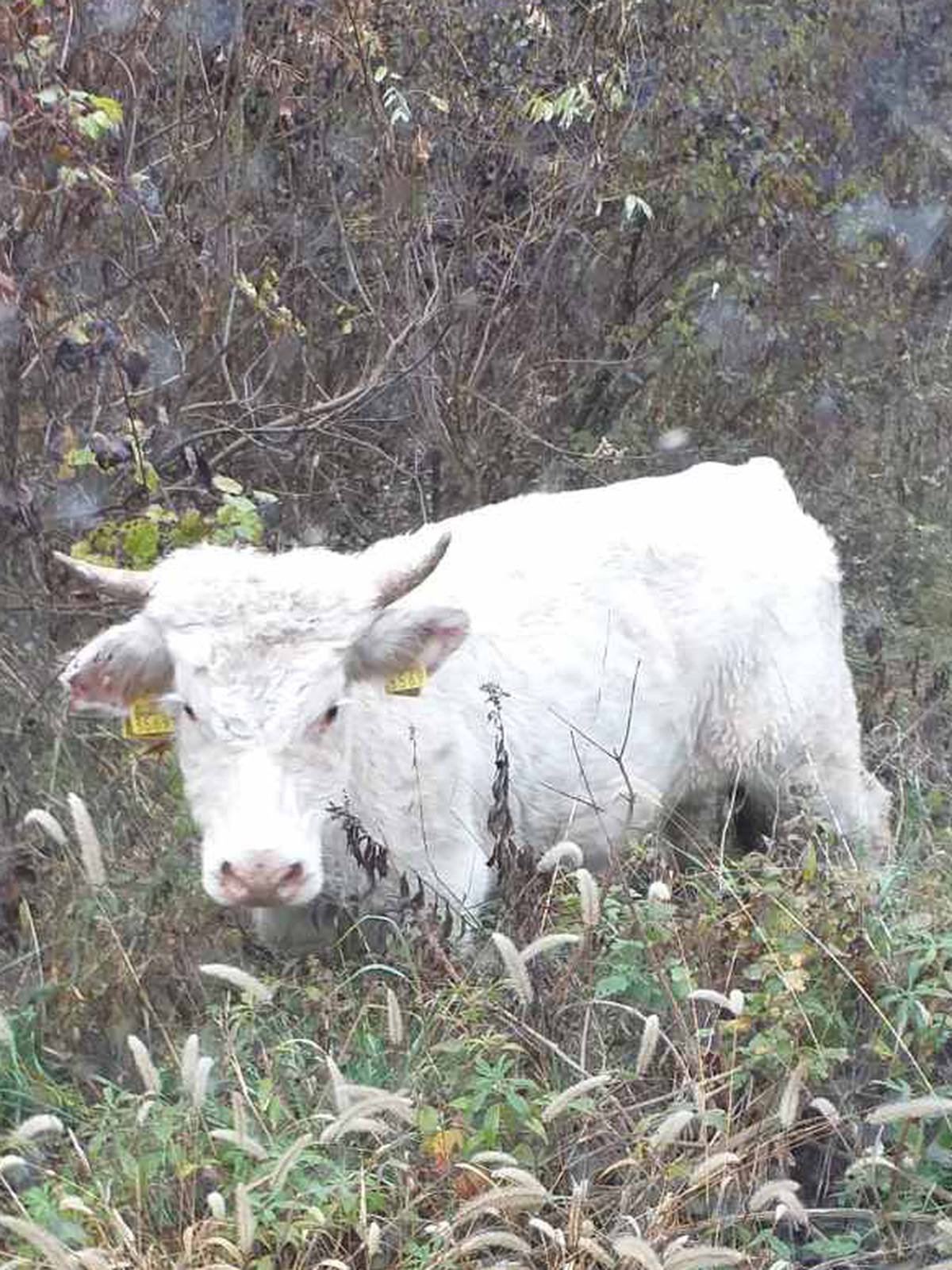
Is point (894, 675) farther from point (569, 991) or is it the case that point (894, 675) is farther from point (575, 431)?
point (569, 991)

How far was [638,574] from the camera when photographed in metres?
6.64

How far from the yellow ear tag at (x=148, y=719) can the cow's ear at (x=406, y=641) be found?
1.68 ft

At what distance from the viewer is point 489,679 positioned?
20.1 feet

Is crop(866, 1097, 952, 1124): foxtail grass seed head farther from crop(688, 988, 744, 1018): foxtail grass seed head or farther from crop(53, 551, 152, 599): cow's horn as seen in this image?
crop(53, 551, 152, 599): cow's horn

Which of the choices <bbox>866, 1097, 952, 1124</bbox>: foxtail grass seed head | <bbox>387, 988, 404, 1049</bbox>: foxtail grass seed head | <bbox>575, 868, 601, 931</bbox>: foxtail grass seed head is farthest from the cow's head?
<bbox>866, 1097, 952, 1124</bbox>: foxtail grass seed head

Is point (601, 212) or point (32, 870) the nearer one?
point (32, 870)

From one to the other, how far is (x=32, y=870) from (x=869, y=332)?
18.0 feet

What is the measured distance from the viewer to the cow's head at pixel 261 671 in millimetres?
5062

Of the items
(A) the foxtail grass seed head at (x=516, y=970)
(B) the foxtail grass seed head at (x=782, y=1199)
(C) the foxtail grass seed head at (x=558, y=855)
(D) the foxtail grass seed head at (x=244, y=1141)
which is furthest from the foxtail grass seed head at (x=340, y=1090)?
(C) the foxtail grass seed head at (x=558, y=855)

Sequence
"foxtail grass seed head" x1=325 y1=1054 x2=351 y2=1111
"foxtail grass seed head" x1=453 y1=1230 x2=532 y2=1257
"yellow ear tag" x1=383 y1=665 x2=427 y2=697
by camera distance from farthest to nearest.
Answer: "yellow ear tag" x1=383 y1=665 x2=427 y2=697 < "foxtail grass seed head" x1=325 y1=1054 x2=351 y2=1111 < "foxtail grass seed head" x1=453 y1=1230 x2=532 y2=1257

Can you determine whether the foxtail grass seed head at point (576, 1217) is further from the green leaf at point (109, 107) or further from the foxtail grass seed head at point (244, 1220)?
the green leaf at point (109, 107)

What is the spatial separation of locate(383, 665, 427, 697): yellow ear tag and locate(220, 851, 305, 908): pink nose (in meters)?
0.75

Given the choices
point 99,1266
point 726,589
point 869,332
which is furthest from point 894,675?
point 99,1266

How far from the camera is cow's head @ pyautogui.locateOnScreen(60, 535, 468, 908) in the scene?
5062 mm
